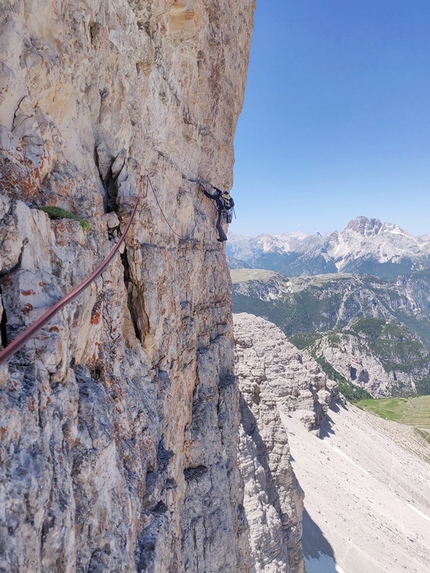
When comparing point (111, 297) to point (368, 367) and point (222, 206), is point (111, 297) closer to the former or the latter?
point (222, 206)

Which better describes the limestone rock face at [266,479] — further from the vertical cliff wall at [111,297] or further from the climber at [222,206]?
the climber at [222,206]

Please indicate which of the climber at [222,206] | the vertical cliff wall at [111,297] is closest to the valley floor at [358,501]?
the vertical cliff wall at [111,297]

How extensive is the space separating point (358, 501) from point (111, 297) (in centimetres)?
4198

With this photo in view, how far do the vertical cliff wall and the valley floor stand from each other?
1883 cm

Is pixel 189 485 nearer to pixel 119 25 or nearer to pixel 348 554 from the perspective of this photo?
pixel 119 25

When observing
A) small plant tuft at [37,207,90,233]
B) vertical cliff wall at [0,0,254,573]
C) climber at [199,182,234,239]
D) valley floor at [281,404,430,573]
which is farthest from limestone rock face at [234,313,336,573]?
small plant tuft at [37,207,90,233]

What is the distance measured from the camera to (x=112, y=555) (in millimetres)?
6027

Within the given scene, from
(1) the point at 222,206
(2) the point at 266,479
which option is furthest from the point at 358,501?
(1) the point at 222,206

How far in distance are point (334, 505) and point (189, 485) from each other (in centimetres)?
2946

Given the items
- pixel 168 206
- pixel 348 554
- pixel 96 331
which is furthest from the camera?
pixel 348 554

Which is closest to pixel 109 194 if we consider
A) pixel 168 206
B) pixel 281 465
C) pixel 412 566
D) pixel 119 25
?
pixel 168 206

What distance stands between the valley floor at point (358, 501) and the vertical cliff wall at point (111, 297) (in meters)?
18.8

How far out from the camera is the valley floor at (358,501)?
31547mm

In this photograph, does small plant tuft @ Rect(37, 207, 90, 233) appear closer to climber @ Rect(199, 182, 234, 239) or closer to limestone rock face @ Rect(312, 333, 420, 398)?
climber @ Rect(199, 182, 234, 239)
